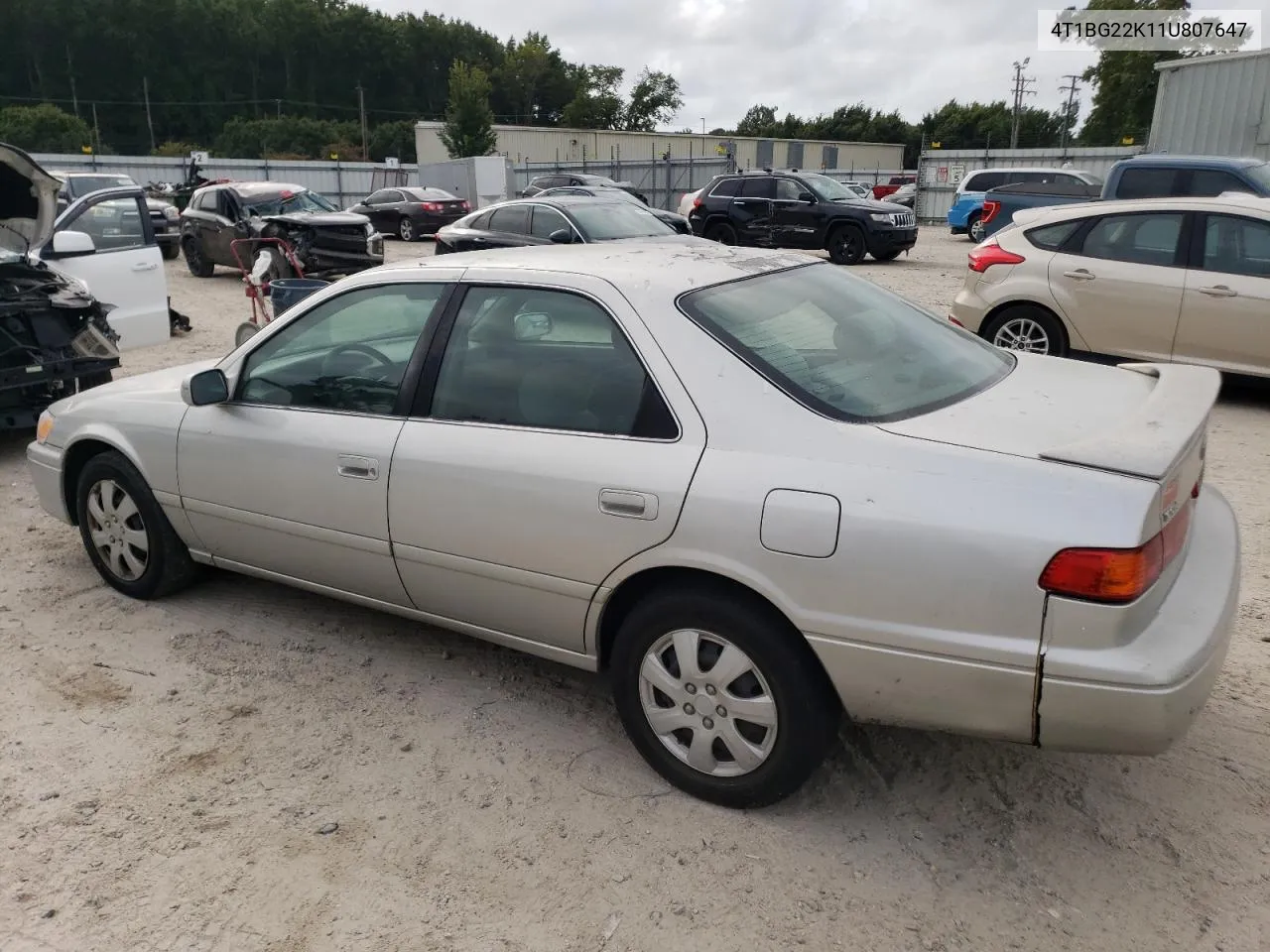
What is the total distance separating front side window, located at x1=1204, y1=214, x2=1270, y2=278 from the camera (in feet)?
22.5

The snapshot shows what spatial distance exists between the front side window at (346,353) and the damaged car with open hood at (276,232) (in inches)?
423

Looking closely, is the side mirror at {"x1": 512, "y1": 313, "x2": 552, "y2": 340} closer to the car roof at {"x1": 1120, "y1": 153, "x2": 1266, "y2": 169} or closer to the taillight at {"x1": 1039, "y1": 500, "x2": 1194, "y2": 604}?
the taillight at {"x1": 1039, "y1": 500, "x2": 1194, "y2": 604}

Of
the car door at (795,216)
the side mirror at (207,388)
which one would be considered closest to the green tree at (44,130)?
the car door at (795,216)

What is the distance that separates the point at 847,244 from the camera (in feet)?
58.8

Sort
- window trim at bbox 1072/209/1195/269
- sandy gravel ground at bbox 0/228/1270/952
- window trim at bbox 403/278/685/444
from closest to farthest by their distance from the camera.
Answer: sandy gravel ground at bbox 0/228/1270/952 < window trim at bbox 403/278/685/444 < window trim at bbox 1072/209/1195/269

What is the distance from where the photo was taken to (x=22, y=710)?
11.4 feet

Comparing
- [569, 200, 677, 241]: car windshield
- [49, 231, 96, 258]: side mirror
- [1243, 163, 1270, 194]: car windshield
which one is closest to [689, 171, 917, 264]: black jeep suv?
[569, 200, 677, 241]: car windshield

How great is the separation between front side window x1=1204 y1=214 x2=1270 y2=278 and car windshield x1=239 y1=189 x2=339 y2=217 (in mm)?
13630

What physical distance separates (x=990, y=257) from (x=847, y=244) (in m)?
10.4

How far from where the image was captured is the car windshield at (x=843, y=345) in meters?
2.73

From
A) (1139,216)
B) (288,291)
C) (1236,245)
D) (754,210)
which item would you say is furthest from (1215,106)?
(288,291)

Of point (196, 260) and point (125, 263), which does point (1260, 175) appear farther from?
point (196, 260)

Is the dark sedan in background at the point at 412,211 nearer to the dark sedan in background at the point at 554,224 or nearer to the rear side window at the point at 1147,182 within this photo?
the dark sedan in background at the point at 554,224

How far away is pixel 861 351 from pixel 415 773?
6.53 feet
